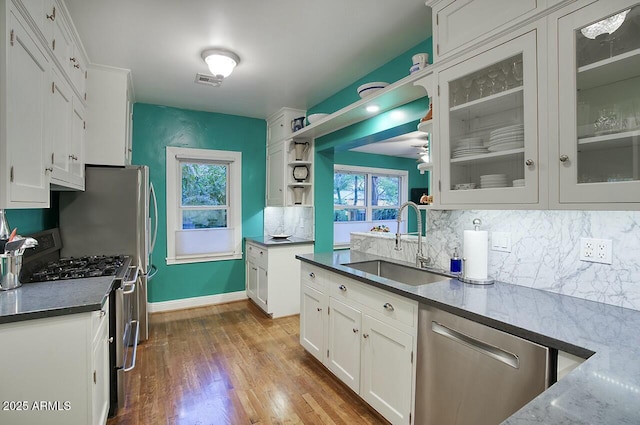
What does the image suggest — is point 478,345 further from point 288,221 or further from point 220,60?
point 288,221

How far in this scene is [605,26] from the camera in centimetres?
123

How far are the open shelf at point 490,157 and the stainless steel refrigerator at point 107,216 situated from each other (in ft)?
8.75

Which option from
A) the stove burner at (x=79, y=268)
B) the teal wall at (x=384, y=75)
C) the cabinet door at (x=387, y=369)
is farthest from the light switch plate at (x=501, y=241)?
→ the stove burner at (x=79, y=268)

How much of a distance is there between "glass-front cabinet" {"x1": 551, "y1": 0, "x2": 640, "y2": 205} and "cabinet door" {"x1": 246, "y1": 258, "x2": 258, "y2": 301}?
3473 millimetres

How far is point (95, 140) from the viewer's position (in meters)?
2.79

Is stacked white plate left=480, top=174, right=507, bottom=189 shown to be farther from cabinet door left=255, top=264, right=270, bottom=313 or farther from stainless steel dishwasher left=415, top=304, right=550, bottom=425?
cabinet door left=255, top=264, right=270, bottom=313

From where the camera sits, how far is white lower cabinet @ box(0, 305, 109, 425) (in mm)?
1331

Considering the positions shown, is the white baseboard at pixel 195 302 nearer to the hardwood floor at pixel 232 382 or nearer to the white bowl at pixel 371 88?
the hardwood floor at pixel 232 382

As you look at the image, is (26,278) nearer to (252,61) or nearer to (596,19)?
(252,61)

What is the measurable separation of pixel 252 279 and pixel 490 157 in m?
3.37

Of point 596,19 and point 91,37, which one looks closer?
point 596,19

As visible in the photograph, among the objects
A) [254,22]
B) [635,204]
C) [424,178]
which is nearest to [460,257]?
[635,204]

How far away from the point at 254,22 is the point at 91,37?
1265 millimetres

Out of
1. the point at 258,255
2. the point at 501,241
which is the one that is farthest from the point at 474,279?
the point at 258,255
